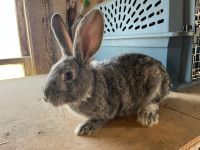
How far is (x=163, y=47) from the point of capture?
1.00 meters

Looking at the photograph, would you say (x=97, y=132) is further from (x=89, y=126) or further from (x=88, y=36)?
(x=88, y=36)

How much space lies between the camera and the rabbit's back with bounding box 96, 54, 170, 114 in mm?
766

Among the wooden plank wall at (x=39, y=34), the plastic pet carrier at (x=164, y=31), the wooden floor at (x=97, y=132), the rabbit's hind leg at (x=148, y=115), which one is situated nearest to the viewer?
the wooden floor at (x=97, y=132)

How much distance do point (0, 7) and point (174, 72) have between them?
1713mm

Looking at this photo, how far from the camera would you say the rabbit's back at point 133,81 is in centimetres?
77

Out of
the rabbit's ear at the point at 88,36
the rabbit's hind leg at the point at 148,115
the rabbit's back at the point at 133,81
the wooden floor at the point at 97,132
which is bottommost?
the wooden floor at the point at 97,132

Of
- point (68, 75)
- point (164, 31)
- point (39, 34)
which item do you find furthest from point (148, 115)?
point (39, 34)

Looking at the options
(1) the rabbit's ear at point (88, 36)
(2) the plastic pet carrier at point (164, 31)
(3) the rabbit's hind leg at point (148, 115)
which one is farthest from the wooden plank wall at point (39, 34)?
(3) the rabbit's hind leg at point (148, 115)

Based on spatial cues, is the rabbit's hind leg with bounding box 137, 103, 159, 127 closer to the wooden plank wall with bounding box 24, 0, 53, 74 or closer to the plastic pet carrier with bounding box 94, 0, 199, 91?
the plastic pet carrier with bounding box 94, 0, 199, 91

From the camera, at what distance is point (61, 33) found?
0.76 m

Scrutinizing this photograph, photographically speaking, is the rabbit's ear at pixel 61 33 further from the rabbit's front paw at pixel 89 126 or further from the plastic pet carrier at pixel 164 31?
the plastic pet carrier at pixel 164 31

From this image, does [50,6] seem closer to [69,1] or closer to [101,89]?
[69,1]

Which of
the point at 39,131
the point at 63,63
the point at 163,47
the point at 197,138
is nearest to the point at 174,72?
the point at 163,47

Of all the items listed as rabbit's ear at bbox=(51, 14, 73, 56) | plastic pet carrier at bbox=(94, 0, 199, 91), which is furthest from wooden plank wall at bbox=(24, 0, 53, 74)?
rabbit's ear at bbox=(51, 14, 73, 56)
